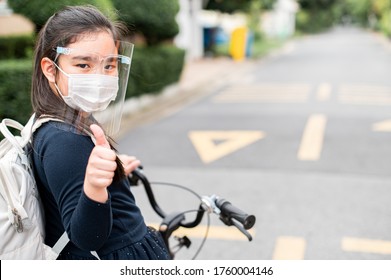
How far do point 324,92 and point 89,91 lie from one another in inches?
427

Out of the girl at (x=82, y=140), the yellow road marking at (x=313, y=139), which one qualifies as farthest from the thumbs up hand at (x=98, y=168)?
the yellow road marking at (x=313, y=139)

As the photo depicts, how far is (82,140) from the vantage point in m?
1.38

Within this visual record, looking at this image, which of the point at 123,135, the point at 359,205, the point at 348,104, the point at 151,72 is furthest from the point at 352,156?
the point at 151,72

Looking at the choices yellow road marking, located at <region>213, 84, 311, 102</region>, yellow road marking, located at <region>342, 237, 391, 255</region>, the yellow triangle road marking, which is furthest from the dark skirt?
yellow road marking, located at <region>213, 84, 311, 102</region>

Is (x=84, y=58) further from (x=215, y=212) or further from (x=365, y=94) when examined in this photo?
(x=365, y=94)

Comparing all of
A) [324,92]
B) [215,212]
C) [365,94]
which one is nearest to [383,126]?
[365,94]

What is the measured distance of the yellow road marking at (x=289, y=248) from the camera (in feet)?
11.3

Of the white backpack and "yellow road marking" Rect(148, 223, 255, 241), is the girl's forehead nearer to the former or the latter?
the white backpack

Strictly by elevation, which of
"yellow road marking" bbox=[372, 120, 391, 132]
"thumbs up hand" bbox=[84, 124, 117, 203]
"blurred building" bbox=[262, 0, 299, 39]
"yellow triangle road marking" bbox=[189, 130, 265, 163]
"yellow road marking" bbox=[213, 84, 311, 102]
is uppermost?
"thumbs up hand" bbox=[84, 124, 117, 203]

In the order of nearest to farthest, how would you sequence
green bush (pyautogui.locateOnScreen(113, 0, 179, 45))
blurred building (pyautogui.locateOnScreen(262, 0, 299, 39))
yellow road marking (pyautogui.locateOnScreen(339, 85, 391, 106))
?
1. green bush (pyautogui.locateOnScreen(113, 0, 179, 45))
2. yellow road marking (pyautogui.locateOnScreen(339, 85, 391, 106))
3. blurred building (pyautogui.locateOnScreen(262, 0, 299, 39))

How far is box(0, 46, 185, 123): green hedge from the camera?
571cm

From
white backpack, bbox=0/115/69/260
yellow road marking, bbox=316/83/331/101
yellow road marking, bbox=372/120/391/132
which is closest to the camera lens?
white backpack, bbox=0/115/69/260

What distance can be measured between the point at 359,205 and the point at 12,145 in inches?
140

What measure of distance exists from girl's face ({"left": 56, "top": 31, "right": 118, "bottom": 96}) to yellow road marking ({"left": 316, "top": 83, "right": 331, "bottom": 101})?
971 centimetres
